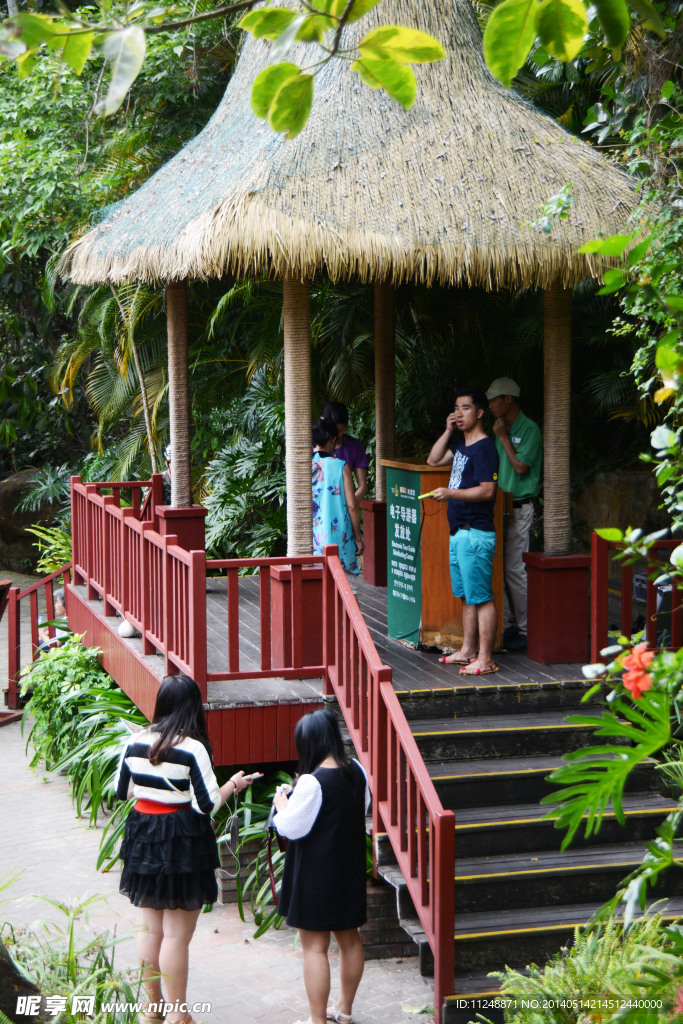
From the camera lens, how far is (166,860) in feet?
15.6

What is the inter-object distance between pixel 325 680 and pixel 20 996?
308cm

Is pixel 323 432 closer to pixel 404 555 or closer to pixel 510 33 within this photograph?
pixel 404 555

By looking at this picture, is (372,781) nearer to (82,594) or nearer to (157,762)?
(157,762)

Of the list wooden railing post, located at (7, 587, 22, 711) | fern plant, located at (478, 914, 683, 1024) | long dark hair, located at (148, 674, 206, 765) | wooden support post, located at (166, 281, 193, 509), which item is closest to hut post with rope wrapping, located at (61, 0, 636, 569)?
wooden support post, located at (166, 281, 193, 509)

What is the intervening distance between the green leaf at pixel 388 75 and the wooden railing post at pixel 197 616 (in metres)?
3.99

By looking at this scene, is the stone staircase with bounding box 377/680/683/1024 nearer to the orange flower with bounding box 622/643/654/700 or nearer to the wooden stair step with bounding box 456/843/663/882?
the wooden stair step with bounding box 456/843/663/882

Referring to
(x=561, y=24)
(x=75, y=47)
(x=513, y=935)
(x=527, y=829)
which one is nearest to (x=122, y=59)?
(x=75, y=47)

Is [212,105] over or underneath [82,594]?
over

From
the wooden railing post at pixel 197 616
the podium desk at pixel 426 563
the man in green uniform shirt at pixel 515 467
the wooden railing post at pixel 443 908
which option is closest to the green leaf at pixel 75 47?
the wooden railing post at pixel 443 908

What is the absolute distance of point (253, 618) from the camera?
28.3 feet

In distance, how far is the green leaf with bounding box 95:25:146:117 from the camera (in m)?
1.88

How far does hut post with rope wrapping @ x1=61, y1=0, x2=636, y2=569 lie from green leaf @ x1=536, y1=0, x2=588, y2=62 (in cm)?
393

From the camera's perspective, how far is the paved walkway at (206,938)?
5227mm

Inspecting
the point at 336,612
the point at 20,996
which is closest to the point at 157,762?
the point at 20,996
